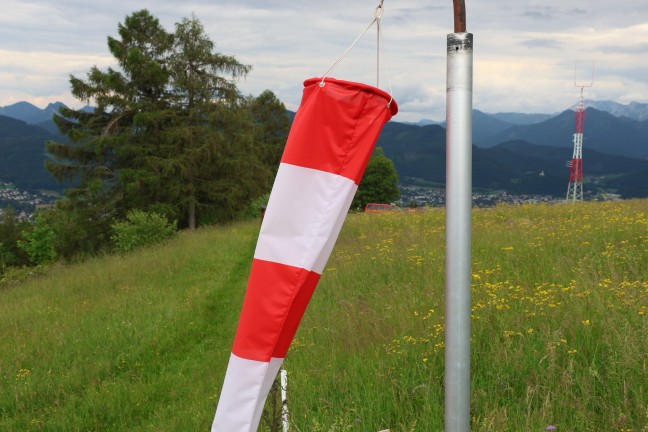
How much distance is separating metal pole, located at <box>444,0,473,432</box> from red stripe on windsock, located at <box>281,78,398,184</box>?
1.20 ft

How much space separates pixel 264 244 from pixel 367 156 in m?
0.64

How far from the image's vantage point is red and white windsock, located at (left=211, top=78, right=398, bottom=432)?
2.52m

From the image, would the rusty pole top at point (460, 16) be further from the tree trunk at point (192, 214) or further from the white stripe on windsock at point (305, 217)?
the tree trunk at point (192, 214)

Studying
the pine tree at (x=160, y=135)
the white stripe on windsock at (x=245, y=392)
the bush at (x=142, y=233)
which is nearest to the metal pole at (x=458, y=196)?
the white stripe on windsock at (x=245, y=392)

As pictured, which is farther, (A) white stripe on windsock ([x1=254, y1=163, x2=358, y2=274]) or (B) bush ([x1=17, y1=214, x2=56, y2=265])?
(B) bush ([x1=17, y1=214, x2=56, y2=265])

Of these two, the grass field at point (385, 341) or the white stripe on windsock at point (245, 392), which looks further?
the grass field at point (385, 341)

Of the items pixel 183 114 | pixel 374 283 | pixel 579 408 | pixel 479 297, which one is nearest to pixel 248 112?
pixel 183 114

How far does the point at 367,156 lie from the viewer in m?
2.58

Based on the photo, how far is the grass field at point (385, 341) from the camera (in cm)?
433

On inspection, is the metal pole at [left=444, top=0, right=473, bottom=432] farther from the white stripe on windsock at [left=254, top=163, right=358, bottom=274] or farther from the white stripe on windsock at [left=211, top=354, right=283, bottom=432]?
the white stripe on windsock at [left=211, top=354, right=283, bottom=432]

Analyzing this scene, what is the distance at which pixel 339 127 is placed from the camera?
252cm

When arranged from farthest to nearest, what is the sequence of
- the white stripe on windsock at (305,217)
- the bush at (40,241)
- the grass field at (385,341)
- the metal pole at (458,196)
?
the bush at (40,241) → the grass field at (385,341) → the white stripe on windsock at (305,217) → the metal pole at (458,196)

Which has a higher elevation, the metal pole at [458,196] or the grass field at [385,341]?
the metal pole at [458,196]

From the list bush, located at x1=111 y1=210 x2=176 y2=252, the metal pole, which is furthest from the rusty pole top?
bush, located at x1=111 y1=210 x2=176 y2=252
